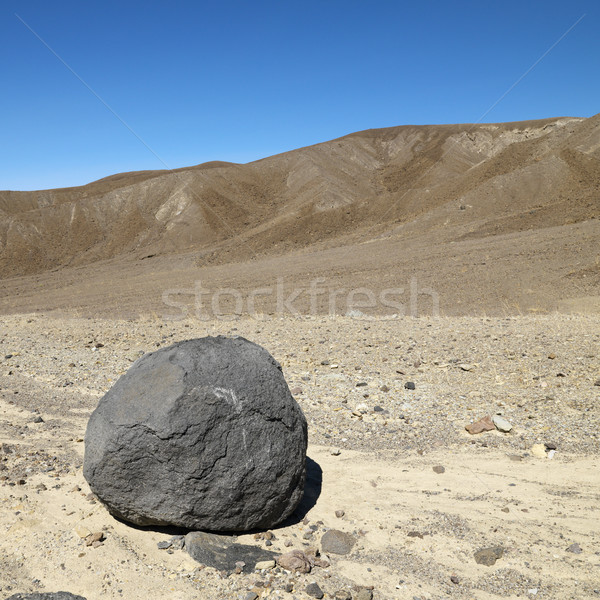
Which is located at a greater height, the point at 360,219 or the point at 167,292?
the point at 360,219

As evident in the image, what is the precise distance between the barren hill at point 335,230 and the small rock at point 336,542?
11.5 metres

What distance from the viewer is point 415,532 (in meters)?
4.64

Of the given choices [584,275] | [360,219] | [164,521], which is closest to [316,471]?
[164,521]

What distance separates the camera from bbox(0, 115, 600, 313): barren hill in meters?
18.6

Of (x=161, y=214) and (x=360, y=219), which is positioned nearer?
(x=360, y=219)

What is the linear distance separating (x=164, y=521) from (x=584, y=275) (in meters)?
16.0

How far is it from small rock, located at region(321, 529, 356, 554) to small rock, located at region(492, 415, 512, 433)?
9.86 feet

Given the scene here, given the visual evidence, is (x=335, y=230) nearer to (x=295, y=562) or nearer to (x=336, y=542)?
(x=336, y=542)

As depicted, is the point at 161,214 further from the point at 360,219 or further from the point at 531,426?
the point at 531,426

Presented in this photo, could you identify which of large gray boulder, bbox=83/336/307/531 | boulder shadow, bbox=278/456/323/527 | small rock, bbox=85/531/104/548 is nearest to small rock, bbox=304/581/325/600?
large gray boulder, bbox=83/336/307/531

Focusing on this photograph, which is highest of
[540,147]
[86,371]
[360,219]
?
[540,147]

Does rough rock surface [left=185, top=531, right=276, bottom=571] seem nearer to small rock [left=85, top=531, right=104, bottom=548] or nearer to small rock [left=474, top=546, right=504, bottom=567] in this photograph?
small rock [left=85, top=531, right=104, bottom=548]

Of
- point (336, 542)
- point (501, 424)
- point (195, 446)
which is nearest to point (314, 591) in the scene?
point (336, 542)

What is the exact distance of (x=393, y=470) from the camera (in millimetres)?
5836
